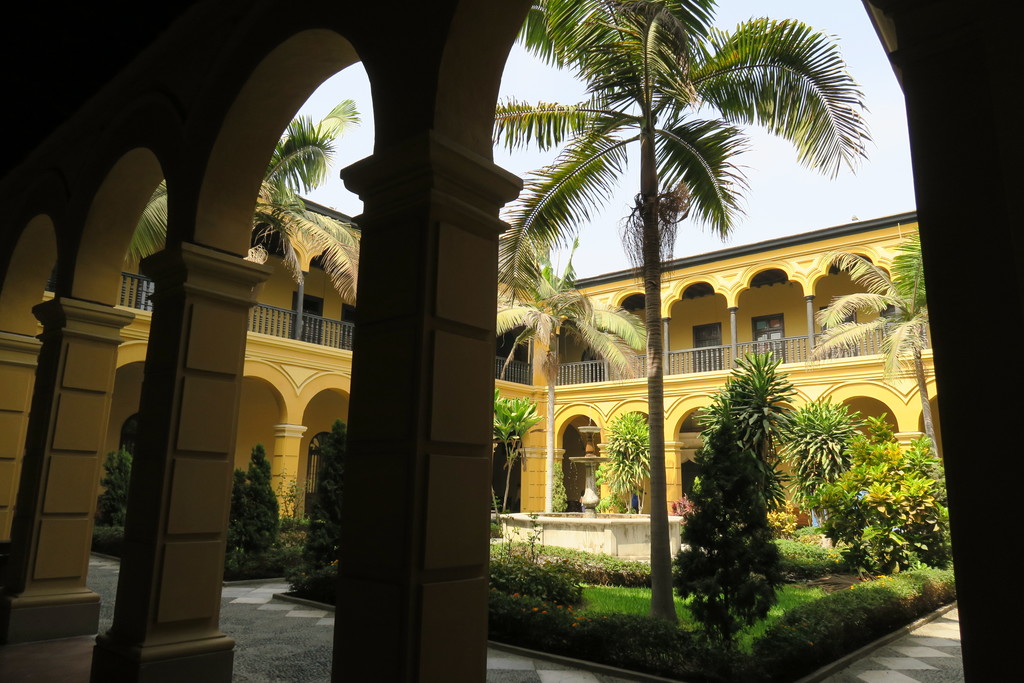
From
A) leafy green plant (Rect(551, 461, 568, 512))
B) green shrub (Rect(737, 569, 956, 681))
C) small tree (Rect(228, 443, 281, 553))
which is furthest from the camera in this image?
Result: leafy green plant (Rect(551, 461, 568, 512))

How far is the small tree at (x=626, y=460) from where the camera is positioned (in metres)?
19.1

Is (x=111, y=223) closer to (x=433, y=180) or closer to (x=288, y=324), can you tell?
(x=433, y=180)

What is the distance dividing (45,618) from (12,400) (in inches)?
108

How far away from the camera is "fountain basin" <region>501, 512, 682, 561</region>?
12.8 meters

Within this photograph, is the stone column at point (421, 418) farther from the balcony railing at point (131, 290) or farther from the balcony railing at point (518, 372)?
the balcony railing at point (518, 372)

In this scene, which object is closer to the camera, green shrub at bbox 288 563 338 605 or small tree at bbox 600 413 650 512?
green shrub at bbox 288 563 338 605

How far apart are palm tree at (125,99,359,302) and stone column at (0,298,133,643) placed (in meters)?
6.99

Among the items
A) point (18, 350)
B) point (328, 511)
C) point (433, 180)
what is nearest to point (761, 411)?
point (328, 511)

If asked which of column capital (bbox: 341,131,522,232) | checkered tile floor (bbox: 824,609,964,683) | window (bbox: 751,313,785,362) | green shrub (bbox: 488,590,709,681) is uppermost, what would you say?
window (bbox: 751,313,785,362)

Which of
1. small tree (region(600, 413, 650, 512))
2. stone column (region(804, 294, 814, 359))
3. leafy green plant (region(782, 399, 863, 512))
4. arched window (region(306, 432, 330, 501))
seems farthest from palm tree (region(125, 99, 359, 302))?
stone column (region(804, 294, 814, 359))

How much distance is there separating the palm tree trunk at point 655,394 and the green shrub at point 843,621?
121 centimetres

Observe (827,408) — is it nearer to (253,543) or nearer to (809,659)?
(809,659)

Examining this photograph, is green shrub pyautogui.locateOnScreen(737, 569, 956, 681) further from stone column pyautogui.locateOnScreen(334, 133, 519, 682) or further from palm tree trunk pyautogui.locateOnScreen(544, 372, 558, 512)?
palm tree trunk pyautogui.locateOnScreen(544, 372, 558, 512)

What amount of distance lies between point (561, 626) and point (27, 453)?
183 inches
